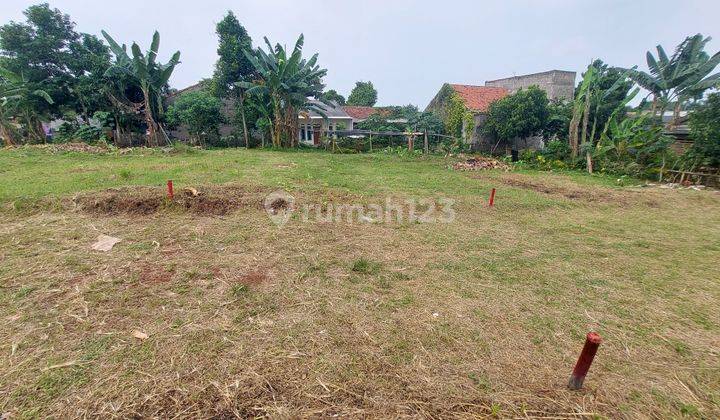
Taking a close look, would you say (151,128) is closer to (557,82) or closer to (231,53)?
(231,53)

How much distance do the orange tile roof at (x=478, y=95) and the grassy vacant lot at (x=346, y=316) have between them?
16.1 metres

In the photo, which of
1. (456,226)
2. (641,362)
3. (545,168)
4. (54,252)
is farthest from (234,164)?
(545,168)

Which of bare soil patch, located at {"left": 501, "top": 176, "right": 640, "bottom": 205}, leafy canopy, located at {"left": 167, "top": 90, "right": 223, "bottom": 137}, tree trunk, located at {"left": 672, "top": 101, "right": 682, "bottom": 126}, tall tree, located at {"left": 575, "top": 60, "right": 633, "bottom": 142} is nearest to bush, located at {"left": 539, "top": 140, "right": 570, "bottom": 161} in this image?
tall tree, located at {"left": 575, "top": 60, "right": 633, "bottom": 142}

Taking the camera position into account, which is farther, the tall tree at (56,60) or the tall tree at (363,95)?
the tall tree at (363,95)

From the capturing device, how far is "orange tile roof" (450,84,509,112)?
20.0 meters

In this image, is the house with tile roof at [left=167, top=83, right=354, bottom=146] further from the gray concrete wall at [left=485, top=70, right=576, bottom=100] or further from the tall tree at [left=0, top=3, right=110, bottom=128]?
the gray concrete wall at [left=485, top=70, right=576, bottom=100]

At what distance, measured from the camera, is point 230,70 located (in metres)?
17.5

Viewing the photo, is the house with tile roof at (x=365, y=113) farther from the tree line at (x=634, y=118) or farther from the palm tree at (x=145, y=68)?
the palm tree at (x=145, y=68)

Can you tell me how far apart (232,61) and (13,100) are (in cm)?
1047

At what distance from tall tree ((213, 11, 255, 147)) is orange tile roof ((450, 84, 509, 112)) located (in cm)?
1312

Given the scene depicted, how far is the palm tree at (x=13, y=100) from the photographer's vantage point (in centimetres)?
1500

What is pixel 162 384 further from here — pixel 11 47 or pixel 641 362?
pixel 11 47

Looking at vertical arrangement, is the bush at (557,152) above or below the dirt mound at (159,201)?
above

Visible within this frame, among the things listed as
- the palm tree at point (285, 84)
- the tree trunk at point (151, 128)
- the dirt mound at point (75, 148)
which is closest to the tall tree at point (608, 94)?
the palm tree at point (285, 84)
